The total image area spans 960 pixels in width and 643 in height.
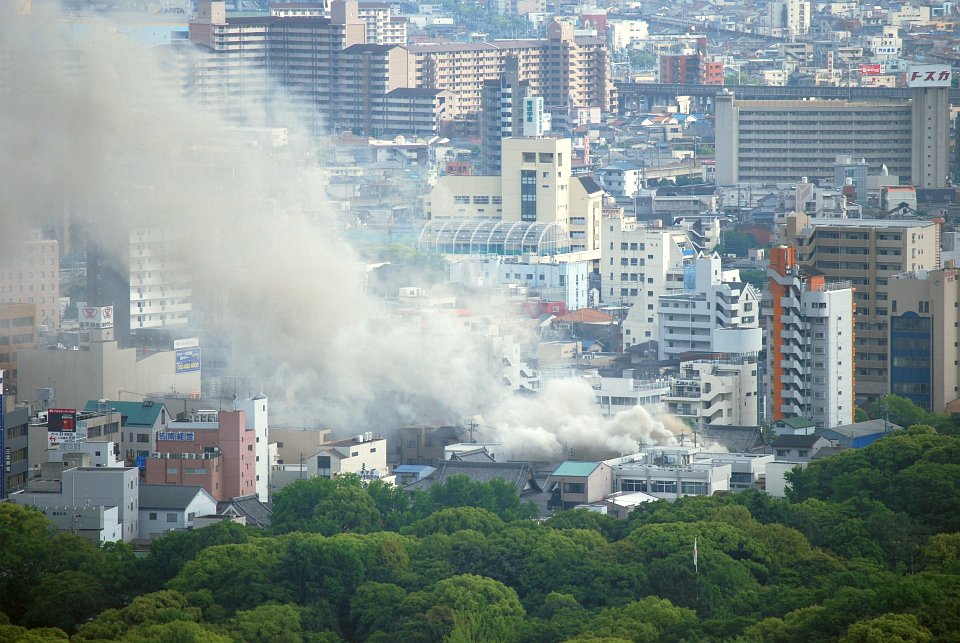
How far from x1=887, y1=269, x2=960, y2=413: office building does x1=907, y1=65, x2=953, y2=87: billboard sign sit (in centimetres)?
2645

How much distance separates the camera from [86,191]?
3975cm

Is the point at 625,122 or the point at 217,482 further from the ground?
the point at 625,122

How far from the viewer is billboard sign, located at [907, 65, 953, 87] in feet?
210

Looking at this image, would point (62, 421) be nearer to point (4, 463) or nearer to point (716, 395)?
point (4, 463)

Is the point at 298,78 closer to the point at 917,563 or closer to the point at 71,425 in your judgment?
the point at 71,425

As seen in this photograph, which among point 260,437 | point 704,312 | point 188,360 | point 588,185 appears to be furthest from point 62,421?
point 588,185

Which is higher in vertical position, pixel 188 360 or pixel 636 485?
pixel 188 360

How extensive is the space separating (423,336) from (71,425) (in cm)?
860

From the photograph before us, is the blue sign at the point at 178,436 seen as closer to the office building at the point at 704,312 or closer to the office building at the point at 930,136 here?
the office building at the point at 704,312

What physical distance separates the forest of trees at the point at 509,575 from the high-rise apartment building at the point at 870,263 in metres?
10.3

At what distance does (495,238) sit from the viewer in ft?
177

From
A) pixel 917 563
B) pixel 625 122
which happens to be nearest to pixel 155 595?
pixel 917 563

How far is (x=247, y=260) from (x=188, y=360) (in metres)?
2.50

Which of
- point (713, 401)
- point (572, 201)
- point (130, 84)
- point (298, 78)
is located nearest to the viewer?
point (713, 401)
